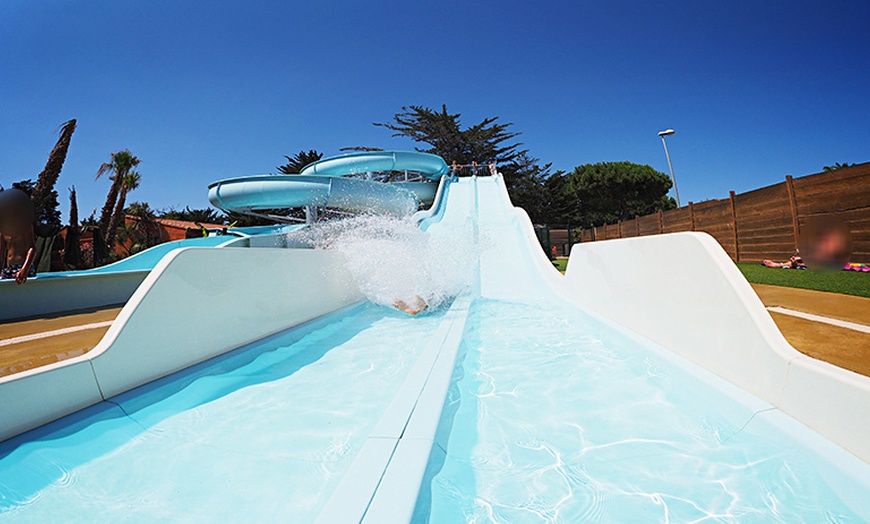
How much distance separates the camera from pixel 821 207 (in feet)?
17.8

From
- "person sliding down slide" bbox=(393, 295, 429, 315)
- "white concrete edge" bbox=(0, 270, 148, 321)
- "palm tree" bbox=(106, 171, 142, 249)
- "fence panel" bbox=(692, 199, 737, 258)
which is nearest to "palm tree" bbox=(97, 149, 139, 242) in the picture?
"palm tree" bbox=(106, 171, 142, 249)

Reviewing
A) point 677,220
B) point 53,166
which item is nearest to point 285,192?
point 677,220

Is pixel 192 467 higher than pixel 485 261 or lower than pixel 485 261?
lower

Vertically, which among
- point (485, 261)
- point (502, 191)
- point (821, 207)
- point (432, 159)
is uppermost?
point (432, 159)

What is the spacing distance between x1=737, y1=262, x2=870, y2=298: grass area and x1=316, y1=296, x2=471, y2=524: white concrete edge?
3.94m

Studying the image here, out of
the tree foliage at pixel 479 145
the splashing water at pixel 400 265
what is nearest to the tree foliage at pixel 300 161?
the tree foliage at pixel 479 145

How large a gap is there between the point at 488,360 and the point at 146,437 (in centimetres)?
205

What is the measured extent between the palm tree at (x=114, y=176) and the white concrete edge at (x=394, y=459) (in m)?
21.2

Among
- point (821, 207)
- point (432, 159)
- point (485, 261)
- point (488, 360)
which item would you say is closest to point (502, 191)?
point (432, 159)

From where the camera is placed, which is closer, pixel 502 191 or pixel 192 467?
pixel 192 467

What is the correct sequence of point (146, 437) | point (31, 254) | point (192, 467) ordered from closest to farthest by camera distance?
point (192, 467) → point (146, 437) → point (31, 254)

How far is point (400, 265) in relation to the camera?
17.9 ft

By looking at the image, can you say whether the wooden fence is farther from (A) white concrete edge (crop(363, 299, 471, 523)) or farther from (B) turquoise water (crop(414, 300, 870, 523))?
(A) white concrete edge (crop(363, 299, 471, 523))

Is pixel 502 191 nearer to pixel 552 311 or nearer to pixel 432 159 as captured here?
pixel 432 159
